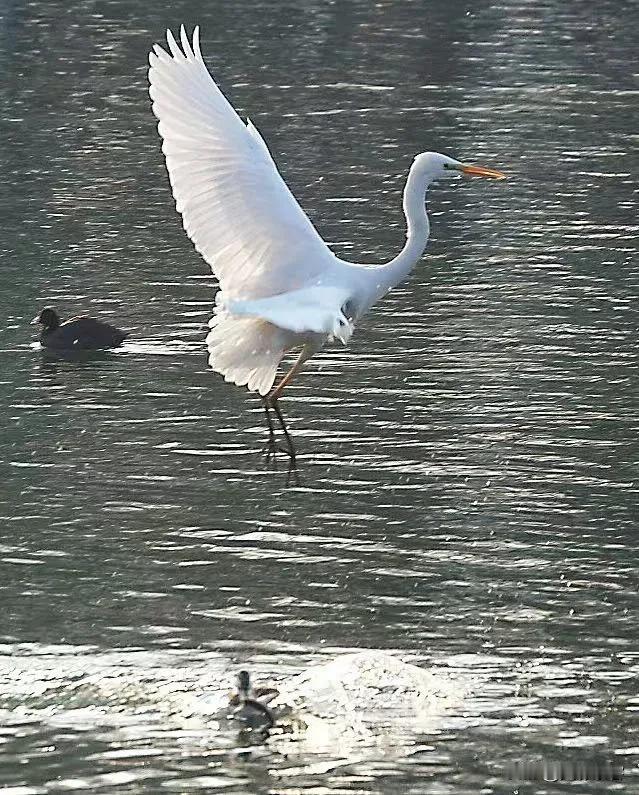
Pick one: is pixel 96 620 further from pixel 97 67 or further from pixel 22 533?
pixel 97 67

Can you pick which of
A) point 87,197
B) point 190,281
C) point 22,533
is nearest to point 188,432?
point 22,533

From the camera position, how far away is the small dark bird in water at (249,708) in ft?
34.3

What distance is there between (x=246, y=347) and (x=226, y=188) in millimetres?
1156

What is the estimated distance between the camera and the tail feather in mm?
13703

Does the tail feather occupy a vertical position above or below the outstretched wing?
below

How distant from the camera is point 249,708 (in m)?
10.5

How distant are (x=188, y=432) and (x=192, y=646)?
4555 millimetres

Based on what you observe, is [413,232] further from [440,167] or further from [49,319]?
[49,319]

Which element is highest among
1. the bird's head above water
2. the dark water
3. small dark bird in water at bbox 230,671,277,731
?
the dark water

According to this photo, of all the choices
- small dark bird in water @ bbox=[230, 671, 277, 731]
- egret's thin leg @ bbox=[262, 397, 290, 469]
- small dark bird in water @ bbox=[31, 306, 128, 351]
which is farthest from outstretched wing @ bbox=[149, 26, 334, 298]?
small dark bird in water @ bbox=[31, 306, 128, 351]

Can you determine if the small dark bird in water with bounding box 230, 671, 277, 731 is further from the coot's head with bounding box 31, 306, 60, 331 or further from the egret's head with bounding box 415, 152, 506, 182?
the coot's head with bounding box 31, 306, 60, 331

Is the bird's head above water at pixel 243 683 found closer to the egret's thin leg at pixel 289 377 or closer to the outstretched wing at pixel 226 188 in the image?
the outstretched wing at pixel 226 188

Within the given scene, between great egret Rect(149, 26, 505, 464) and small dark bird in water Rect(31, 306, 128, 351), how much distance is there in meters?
4.56

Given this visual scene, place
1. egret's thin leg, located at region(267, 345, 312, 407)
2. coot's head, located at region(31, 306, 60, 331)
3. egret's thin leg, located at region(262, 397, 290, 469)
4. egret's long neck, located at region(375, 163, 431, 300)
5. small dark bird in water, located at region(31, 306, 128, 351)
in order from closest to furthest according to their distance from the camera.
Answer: egret's long neck, located at region(375, 163, 431, 300) → egret's thin leg, located at region(267, 345, 312, 407) → egret's thin leg, located at region(262, 397, 290, 469) → small dark bird in water, located at region(31, 306, 128, 351) → coot's head, located at region(31, 306, 60, 331)
